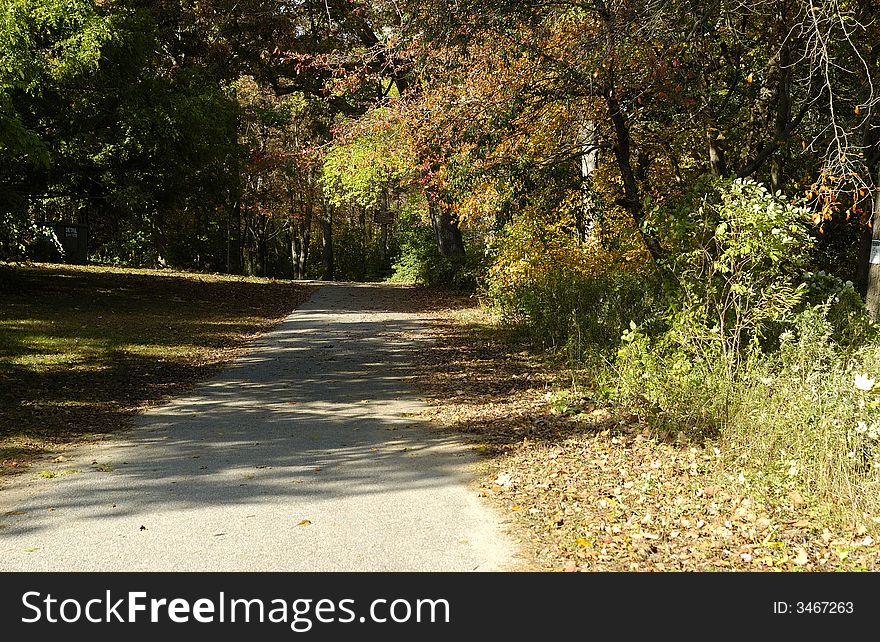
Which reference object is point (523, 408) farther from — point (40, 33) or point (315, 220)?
point (315, 220)

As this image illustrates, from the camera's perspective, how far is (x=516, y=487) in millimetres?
6023

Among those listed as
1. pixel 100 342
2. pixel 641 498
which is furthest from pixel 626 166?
pixel 100 342

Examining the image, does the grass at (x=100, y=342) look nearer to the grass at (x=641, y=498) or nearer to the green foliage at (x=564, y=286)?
the grass at (x=641, y=498)

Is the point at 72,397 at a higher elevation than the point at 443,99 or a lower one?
lower

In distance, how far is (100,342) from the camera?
1328 centimetres

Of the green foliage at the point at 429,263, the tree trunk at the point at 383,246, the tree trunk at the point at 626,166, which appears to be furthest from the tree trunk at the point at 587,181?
the tree trunk at the point at 383,246

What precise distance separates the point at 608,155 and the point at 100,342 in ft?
30.1

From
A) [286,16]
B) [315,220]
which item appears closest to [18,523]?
[286,16]

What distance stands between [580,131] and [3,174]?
38.4 ft

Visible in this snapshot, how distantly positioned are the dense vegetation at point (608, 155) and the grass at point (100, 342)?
6.92 ft

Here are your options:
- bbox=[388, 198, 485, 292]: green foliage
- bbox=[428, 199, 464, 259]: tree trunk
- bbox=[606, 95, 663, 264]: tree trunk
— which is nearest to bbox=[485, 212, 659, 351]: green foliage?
bbox=[606, 95, 663, 264]: tree trunk

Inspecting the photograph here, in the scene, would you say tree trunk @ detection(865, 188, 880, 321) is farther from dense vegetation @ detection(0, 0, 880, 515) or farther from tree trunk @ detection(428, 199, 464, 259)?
tree trunk @ detection(428, 199, 464, 259)

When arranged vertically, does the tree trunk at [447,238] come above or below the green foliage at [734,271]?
above

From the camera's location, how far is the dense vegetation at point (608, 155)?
6887mm
